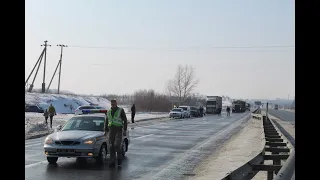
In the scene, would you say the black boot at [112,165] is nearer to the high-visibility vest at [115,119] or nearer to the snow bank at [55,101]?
the high-visibility vest at [115,119]

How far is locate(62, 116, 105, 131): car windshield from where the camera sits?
42.1 ft

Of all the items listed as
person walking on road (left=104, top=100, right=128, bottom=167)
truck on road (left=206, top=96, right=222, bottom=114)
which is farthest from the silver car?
truck on road (left=206, top=96, right=222, bottom=114)

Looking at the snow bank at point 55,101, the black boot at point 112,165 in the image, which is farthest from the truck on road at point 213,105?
the black boot at point 112,165

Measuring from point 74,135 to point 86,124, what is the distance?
Result: 1.13 m

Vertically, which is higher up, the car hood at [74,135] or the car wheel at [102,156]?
the car hood at [74,135]

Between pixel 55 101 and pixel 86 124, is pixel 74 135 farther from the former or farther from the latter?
pixel 55 101

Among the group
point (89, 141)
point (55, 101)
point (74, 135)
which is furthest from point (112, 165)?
point (55, 101)

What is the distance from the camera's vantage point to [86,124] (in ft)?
42.5

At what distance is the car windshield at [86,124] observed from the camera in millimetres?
12820

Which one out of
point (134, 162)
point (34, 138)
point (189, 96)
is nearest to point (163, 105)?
point (189, 96)

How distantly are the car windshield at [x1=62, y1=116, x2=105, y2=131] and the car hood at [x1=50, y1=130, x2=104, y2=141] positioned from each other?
1.43ft

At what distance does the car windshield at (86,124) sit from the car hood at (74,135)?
17.2 inches

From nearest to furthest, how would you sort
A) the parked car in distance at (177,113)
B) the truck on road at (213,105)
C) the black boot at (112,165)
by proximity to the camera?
the black boot at (112,165) → the parked car in distance at (177,113) → the truck on road at (213,105)
